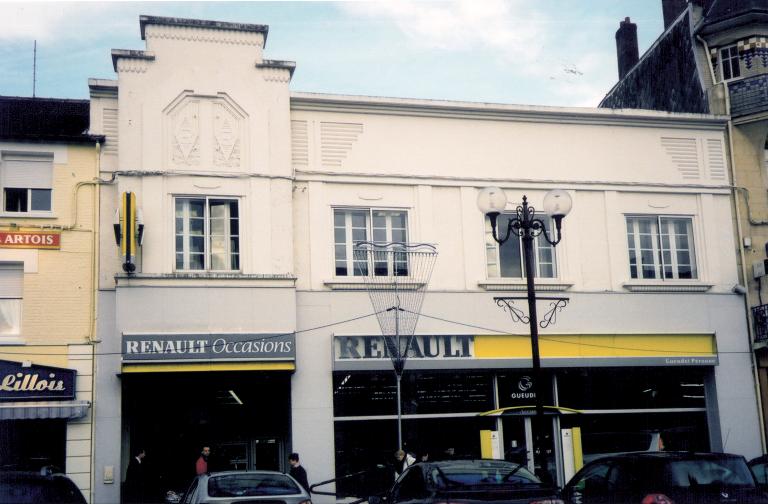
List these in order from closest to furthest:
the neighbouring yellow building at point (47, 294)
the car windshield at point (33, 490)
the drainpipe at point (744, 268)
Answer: the car windshield at point (33, 490)
the neighbouring yellow building at point (47, 294)
the drainpipe at point (744, 268)

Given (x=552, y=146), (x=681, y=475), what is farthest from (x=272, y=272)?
(x=681, y=475)

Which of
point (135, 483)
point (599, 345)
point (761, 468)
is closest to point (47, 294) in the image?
point (135, 483)

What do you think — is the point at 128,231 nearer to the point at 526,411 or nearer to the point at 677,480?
the point at 526,411

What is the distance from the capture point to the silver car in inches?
493

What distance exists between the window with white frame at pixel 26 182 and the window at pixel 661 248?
41.2 ft

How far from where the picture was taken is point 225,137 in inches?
762

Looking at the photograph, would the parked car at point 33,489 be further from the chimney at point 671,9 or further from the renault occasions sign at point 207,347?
the chimney at point 671,9

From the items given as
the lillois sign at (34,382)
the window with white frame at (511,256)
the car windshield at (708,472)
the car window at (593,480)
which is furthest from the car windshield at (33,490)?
the window with white frame at (511,256)

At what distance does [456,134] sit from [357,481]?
25.5ft

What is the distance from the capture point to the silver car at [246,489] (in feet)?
41.1

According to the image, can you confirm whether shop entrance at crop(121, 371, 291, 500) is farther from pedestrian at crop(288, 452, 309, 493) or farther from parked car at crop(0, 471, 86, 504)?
parked car at crop(0, 471, 86, 504)

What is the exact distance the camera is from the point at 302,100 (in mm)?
19984

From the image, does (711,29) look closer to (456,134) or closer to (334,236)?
(456,134)

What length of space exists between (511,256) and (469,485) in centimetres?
988
